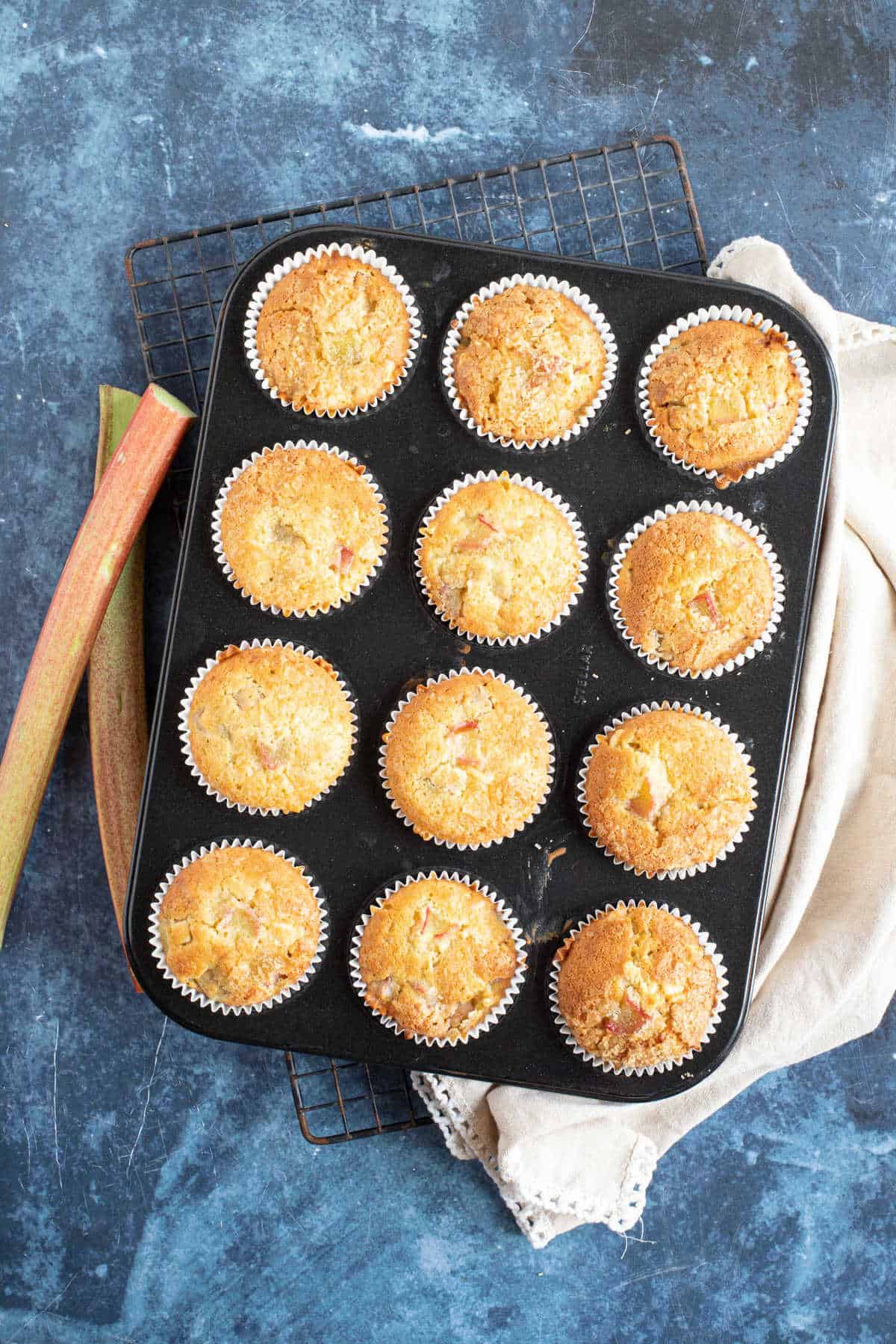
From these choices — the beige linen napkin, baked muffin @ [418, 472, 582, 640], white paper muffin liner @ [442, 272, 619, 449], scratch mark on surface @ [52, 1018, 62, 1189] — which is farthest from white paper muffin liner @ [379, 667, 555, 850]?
scratch mark on surface @ [52, 1018, 62, 1189]

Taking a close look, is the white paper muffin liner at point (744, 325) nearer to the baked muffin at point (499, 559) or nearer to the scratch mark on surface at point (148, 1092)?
the baked muffin at point (499, 559)

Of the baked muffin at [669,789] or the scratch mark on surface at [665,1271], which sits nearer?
the baked muffin at [669,789]

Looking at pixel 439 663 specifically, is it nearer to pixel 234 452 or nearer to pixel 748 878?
pixel 234 452

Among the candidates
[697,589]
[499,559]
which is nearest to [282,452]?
[499,559]

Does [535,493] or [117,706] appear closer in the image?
[535,493]

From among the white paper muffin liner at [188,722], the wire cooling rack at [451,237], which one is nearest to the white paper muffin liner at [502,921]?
the white paper muffin liner at [188,722]

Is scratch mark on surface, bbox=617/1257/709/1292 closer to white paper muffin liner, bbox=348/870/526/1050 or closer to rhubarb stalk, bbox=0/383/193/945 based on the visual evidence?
white paper muffin liner, bbox=348/870/526/1050

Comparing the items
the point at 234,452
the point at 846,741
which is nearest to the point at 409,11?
the point at 234,452

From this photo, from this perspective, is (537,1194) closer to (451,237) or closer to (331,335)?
(331,335)
